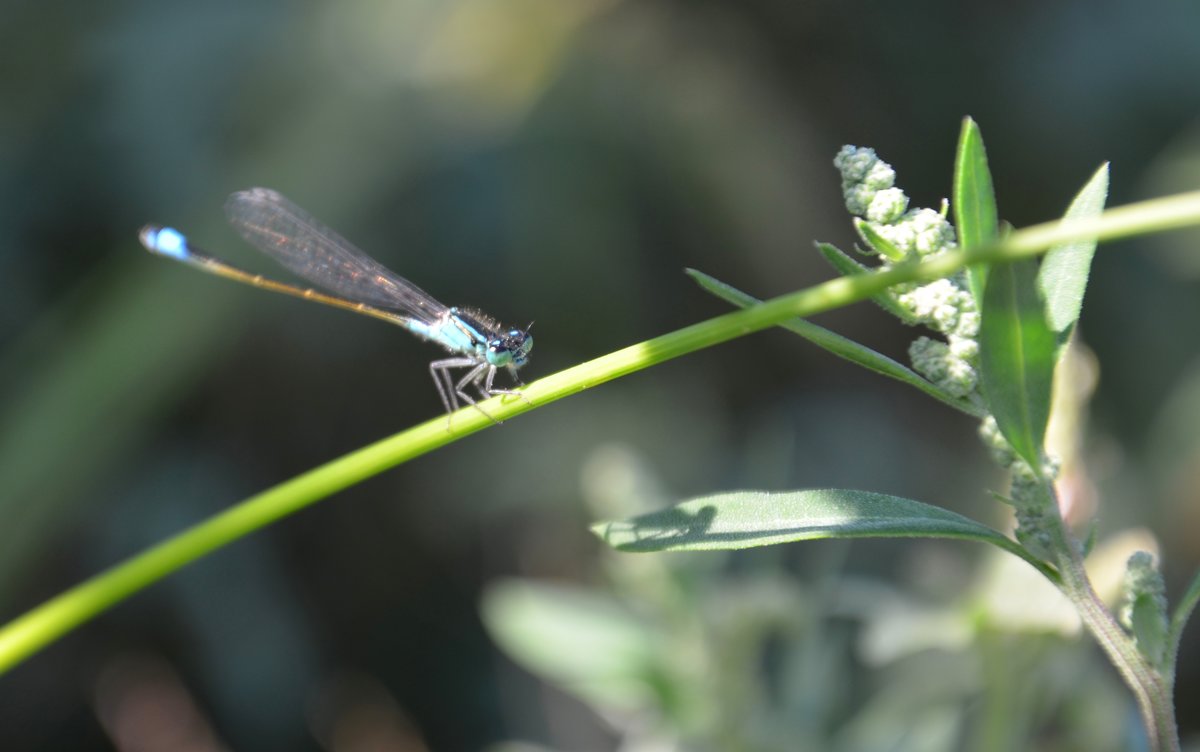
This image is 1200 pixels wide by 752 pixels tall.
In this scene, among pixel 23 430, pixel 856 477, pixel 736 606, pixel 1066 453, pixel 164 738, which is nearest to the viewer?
pixel 1066 453

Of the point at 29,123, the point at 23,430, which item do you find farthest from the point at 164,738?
the point at 29,123

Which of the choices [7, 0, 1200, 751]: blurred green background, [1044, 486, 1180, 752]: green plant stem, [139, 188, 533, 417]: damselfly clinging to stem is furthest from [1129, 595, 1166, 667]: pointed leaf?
[7, 0, 1200, 751]: blurred green background

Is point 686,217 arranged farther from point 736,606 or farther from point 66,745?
point 66,745

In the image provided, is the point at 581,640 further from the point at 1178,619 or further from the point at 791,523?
the point at 1178,619

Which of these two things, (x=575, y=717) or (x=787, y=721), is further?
(x=575, y=717)

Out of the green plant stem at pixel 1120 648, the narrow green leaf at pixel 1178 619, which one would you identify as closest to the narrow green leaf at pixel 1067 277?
the green plant stem at pixel 1120 648

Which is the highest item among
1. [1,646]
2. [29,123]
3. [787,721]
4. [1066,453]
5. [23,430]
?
[29,123]

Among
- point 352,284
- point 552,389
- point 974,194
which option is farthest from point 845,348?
point 352,284

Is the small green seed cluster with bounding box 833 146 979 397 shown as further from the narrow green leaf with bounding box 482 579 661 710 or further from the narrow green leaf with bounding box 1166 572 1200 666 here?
the narrow green leaf with bounding box 482 579 661 710
